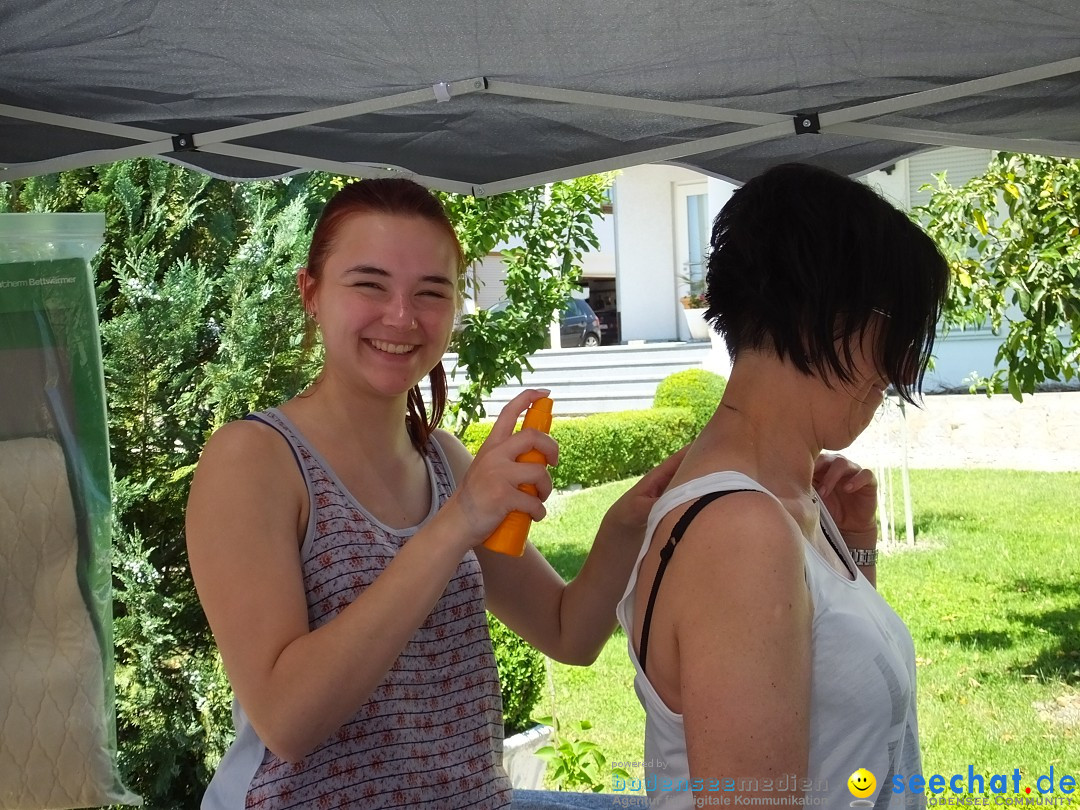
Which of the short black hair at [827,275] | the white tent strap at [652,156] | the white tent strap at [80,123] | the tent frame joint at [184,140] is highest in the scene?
the white tent strap at [80,123]

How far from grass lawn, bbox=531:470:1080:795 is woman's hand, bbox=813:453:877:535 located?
139 inches

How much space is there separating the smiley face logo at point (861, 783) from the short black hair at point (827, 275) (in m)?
0.53

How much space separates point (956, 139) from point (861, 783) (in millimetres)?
1839

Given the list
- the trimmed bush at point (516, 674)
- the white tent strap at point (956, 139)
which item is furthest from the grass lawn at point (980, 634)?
the white tent strap at point (956, 139)

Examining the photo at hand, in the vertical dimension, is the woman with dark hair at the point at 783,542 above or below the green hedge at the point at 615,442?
above

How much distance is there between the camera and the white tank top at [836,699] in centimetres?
133

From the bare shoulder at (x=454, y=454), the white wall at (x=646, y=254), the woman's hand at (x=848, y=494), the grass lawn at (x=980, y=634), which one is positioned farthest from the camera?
the white wall at (x=646, y=254)

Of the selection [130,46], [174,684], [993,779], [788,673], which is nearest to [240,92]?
[130,46]

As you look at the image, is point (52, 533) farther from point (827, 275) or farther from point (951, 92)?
point (951, 92)

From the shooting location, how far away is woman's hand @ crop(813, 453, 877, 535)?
191 cm

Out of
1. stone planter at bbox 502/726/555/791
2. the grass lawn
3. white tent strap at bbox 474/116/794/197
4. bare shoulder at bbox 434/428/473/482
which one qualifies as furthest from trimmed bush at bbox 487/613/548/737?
bare shoulder at bbox 434/428/473/482

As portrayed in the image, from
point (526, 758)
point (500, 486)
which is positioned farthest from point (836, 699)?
point (526, 758)

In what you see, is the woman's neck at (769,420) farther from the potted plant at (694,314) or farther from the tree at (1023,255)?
the potted plant at (694,314)

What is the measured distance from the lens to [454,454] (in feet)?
6.86
